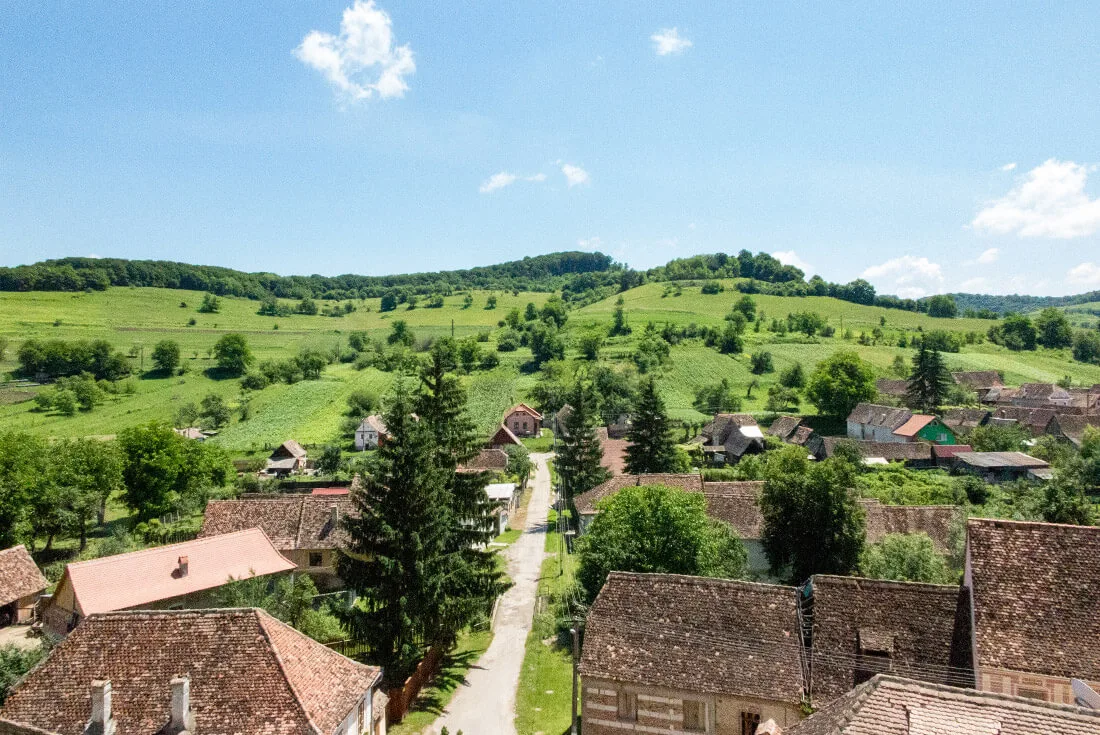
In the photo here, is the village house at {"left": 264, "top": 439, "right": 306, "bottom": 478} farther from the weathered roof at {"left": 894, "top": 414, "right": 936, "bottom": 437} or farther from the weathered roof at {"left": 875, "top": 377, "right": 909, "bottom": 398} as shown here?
the weathered roof at {"left": 875, "top": 377, "right": 909, "bottom": 398}

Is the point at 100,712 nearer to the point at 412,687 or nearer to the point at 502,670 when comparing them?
the point at 412,687

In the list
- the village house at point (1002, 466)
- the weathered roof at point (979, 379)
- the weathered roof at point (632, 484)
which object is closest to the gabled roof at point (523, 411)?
the weathered roof at point (632, 484)

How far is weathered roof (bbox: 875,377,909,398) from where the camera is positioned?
10681cm

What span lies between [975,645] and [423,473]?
18339 mm

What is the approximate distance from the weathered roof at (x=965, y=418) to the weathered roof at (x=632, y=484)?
58.6 metres

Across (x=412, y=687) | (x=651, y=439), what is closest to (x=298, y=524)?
(x=412, y=687)

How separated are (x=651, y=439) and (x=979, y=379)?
8839 cm

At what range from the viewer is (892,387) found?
357 ft

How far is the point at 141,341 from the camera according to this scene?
443 feet

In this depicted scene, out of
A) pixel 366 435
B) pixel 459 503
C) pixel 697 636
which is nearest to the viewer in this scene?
pixel 697 636

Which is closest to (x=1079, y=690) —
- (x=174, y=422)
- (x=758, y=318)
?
(x=174, y=422)

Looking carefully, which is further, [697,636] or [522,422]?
[522,422]

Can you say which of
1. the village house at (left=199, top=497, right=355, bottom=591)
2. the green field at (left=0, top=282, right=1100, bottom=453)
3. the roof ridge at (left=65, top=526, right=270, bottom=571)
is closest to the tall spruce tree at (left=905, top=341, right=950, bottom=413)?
the green field at (left=0, top=282, right=1100, bottom=453)

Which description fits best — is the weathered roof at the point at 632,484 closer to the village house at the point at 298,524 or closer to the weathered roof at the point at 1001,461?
the village house at the point at 298,524
